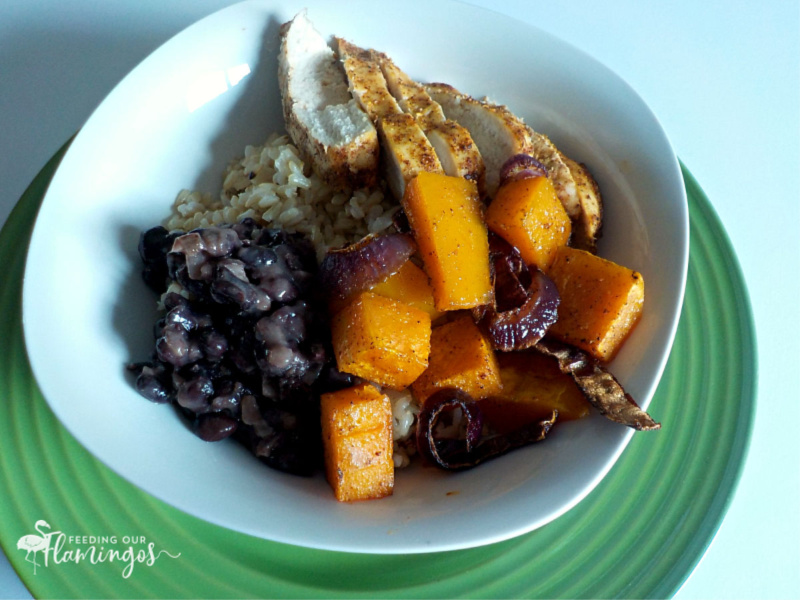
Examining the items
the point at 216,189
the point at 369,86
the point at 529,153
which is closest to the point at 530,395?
the point at 529,153

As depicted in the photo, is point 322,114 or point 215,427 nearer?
point 215,427

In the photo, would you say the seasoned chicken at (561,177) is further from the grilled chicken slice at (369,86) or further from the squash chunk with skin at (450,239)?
the grilled chicken slice at (369,86)

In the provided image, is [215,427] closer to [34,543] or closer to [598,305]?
[34,543]

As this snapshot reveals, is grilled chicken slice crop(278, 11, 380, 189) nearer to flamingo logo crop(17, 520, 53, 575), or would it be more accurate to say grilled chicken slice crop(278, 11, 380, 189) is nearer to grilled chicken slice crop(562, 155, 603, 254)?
grilled chicken slice crop(562, 155, 603, 254)

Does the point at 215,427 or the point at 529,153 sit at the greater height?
the point at 529,153

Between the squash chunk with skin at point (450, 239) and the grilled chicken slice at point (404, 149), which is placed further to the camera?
the grilled chicken slice at point (404, 149)

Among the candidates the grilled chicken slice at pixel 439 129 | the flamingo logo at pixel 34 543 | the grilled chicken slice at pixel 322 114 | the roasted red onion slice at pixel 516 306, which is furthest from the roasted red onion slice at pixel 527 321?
the flamingo logo at pixel 34 543

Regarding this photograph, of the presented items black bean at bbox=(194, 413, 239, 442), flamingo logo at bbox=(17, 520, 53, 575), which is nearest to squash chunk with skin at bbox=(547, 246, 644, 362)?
black bean at bbox=(194, 413, 239, 442)
